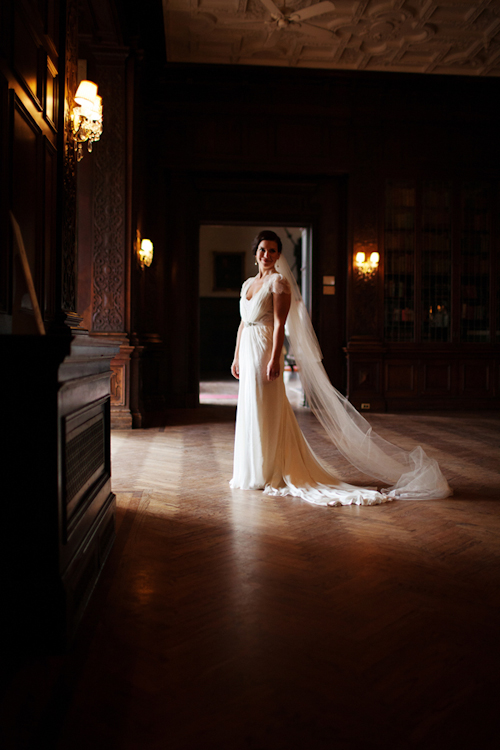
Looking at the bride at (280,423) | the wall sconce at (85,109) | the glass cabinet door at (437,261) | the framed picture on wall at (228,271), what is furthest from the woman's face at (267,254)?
the framed picture on wall at (228,271)

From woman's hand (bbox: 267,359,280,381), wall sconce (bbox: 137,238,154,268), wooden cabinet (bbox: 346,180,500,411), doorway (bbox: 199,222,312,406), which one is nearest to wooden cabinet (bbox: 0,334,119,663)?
woman's hand (bbox: 267,359,280,381)

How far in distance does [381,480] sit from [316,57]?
6922 millimetres

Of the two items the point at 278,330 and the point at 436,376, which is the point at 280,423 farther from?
the point at 436,376

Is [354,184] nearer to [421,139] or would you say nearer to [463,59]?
[421,139]

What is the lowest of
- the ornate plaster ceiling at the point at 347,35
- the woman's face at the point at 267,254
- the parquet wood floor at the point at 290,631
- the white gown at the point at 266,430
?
the parquet wood floor at the point at 290,631

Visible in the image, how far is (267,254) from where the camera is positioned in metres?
3.64

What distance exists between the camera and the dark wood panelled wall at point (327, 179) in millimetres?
8125

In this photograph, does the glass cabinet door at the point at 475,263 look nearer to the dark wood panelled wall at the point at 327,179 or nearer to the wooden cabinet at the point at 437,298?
the wooden cabinet at the point at 437,298

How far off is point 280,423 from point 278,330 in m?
0.63

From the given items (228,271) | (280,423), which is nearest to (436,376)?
(280,423)

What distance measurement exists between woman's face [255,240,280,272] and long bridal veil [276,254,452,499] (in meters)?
0.14

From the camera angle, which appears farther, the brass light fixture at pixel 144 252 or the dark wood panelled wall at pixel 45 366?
the brass light fixture at pixel 144 252

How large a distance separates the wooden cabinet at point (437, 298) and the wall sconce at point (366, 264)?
0.13m

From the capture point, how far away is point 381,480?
3607 millimetres
